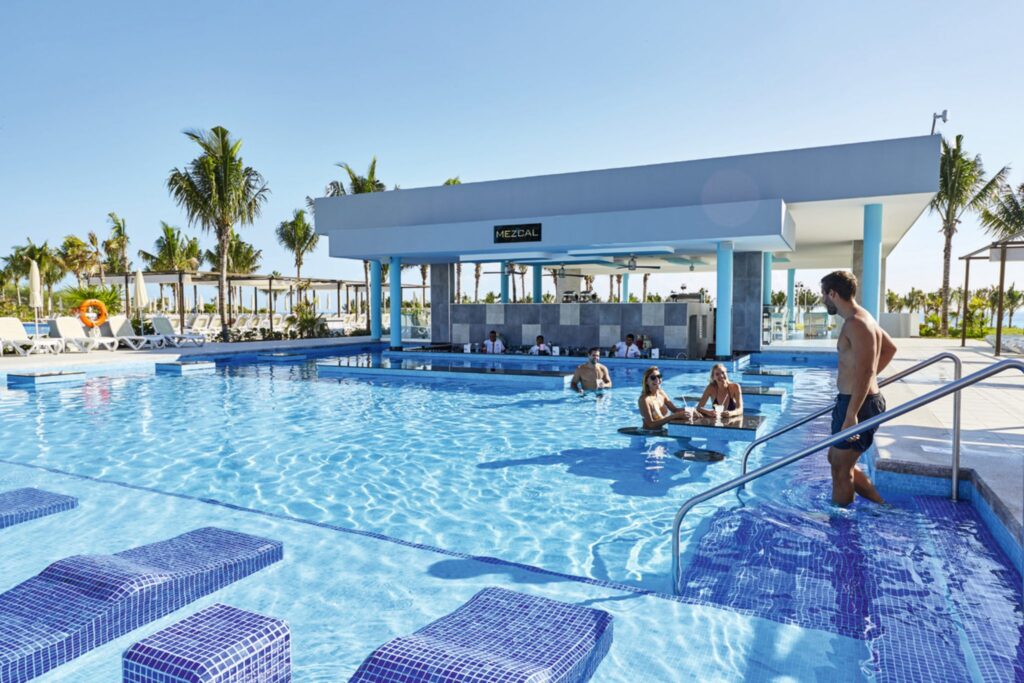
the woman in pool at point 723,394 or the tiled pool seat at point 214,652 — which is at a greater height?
the woman in pool at point 723,394

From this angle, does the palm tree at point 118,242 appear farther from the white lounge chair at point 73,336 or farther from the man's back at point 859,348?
the man's back at point 859,348

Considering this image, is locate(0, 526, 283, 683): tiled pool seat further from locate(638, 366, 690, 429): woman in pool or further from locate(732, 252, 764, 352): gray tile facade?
locate(732, 252, 764, 352): gray tile facade

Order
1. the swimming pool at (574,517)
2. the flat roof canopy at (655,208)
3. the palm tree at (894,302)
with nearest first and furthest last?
the swimming pool at (574,517) → the flat roof canopy at (655,208) → the palm tree at (894,302)

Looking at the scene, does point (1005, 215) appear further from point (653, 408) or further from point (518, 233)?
point (653, 408)

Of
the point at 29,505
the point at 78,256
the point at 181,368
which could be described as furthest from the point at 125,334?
the point at 78,256

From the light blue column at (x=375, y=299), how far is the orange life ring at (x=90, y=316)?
29.8 ft

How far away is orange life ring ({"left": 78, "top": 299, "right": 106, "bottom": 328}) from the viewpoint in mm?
20750

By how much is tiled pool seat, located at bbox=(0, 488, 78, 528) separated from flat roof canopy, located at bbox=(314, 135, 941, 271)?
13510 mm

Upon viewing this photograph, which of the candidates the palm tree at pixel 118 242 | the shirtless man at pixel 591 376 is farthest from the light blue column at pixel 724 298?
the palm tree at pixel 118 242

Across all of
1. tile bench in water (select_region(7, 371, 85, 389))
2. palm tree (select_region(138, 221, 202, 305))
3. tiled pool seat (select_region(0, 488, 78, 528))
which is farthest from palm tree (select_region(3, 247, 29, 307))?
tiled pool seat (select_region(0, 488, 78, 528))

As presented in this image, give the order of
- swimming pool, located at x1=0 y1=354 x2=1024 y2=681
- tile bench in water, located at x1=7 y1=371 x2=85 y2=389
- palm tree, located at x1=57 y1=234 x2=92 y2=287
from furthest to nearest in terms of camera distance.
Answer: palm tree, located at x1=57 y1=234 x2=92 y2=287 → tile bench in water, located at x1=7 y1=371 x2=85 y2=389 → swimming pool, located at x1=0 y1=354 x2=1024 y2=681

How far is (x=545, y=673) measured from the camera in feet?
7.97

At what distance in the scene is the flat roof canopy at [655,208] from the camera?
1509 cm

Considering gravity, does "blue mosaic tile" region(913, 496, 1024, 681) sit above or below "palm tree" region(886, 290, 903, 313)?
below
